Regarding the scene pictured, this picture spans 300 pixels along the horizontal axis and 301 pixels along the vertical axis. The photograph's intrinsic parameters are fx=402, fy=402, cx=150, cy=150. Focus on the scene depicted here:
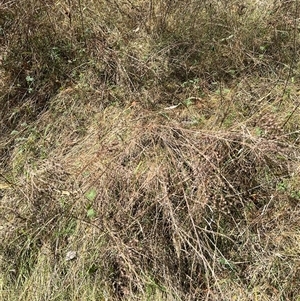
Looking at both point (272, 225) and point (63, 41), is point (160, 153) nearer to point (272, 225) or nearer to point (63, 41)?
point (272, 225)

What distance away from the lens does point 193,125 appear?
2.54m

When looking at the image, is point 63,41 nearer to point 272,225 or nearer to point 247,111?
point 247,111

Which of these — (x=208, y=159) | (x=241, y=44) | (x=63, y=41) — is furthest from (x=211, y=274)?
(x=63, y=41)

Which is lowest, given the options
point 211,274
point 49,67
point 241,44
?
point 211,274

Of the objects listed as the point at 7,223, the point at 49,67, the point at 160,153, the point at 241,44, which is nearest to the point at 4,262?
the point at 7,223

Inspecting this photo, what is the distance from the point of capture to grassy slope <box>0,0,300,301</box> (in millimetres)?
2020

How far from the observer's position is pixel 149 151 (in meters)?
2.33

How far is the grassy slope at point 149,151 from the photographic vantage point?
2020 millimetres

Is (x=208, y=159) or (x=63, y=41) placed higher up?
(x=63, y=41)

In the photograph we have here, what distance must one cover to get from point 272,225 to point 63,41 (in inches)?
76.1

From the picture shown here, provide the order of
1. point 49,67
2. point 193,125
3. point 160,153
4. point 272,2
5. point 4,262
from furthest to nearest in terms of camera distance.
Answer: point 272,2 → point 49,67 → point 193,125 → point 160,153 → point 4,262

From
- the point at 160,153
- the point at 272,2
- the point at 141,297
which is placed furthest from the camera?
the point at 272,2

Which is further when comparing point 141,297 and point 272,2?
point 272,2

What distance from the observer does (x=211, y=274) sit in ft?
6.57
